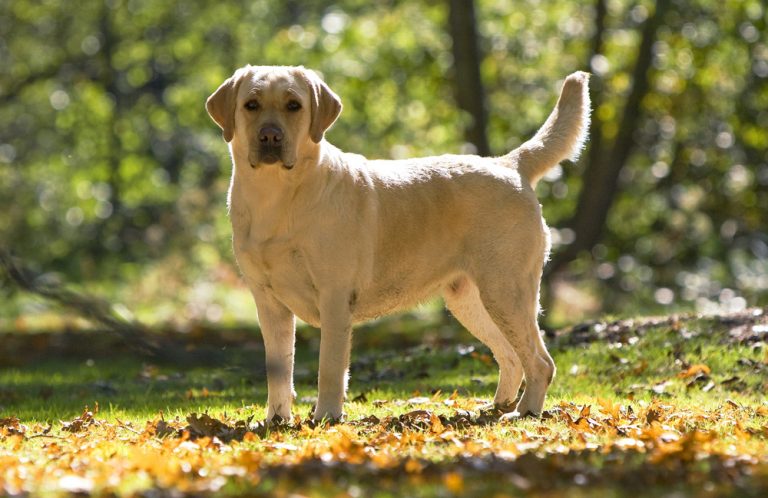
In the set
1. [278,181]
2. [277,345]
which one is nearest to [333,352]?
[277,345]

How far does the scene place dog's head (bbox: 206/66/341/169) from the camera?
632 cm

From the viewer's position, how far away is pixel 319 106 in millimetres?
6570

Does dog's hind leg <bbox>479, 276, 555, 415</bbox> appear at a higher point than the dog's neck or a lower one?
lower

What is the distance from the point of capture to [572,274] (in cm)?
1714

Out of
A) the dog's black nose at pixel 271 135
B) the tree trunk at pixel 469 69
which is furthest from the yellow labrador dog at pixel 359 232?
the tree trunk at pixel 469 69

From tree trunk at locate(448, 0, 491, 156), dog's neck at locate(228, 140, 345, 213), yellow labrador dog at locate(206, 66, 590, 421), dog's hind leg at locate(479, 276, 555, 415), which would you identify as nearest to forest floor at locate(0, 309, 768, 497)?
dog's hind leg at locate(479, 276, 555, 415)

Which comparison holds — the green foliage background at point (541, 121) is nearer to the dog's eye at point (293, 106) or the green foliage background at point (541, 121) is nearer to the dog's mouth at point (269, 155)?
the dog's eye at point (293, 106)

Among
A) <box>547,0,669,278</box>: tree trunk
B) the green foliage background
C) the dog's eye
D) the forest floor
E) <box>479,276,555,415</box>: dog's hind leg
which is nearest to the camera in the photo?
the forest floor

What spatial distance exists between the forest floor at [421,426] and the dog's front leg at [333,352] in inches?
6.1

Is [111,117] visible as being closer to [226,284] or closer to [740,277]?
[226,284]

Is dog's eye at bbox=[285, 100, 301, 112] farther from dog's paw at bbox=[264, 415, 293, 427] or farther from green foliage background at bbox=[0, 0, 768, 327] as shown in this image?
green foliage background at bbox=[0, 0, 768, 327]

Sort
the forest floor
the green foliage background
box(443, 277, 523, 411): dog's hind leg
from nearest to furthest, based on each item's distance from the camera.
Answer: the forest floor < box(443, 277, 523, 411): dog's hind leg < the green foliage background

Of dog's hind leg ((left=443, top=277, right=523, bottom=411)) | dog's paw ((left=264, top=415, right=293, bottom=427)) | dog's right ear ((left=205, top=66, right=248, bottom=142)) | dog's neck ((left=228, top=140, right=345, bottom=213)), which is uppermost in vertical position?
dog's right ear ((left=205, top=66, right=248, bottom=142))

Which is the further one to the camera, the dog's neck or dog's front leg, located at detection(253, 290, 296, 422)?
dog's front leg, located at detection(253, 290, 296, 422)
